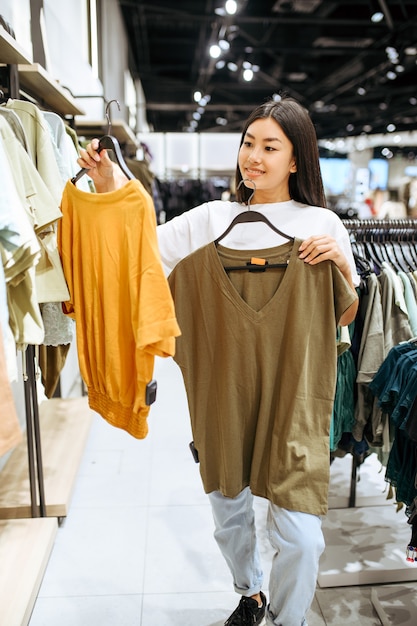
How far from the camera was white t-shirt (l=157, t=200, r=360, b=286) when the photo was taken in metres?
1.45

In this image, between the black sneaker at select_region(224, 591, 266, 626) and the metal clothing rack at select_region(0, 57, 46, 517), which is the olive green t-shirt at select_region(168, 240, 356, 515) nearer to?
the black sneaker at select_region(224, 591, 266, 626)

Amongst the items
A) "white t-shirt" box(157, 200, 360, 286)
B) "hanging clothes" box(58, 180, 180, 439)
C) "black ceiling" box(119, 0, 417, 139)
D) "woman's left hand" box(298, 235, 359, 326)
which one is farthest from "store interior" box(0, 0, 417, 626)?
"black ceiling" box(119, 0, 417, 139)

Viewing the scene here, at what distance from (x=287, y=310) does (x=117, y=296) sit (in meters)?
0.46

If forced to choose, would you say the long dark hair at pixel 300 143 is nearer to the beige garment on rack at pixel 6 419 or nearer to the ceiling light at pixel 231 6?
the beige garment on rack at pixel 6 419

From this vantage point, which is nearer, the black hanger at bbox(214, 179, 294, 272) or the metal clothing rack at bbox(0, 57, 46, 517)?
the black hanger at bbox(214, 179, 294, 272)

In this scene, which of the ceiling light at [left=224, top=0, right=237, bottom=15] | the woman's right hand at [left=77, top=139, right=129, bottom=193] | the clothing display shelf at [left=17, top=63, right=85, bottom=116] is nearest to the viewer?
the woman's right hand at [left=77, top=139, right=129, bottom=193]

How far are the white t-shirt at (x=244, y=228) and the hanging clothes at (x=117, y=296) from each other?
258mm

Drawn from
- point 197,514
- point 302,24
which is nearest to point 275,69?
point 302,24

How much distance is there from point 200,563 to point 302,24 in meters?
8.67

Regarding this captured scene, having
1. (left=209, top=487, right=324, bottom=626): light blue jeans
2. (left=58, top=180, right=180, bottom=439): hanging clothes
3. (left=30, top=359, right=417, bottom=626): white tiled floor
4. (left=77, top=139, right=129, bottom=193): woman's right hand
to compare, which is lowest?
(left=30, top=359, right=417, bottom=626): white tiled floor

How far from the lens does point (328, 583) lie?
2.10 metres

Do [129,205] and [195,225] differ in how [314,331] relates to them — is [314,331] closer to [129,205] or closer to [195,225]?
[195,225]

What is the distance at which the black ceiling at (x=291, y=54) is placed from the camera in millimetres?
7723

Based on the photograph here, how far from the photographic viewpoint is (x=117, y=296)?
51.8 inches
